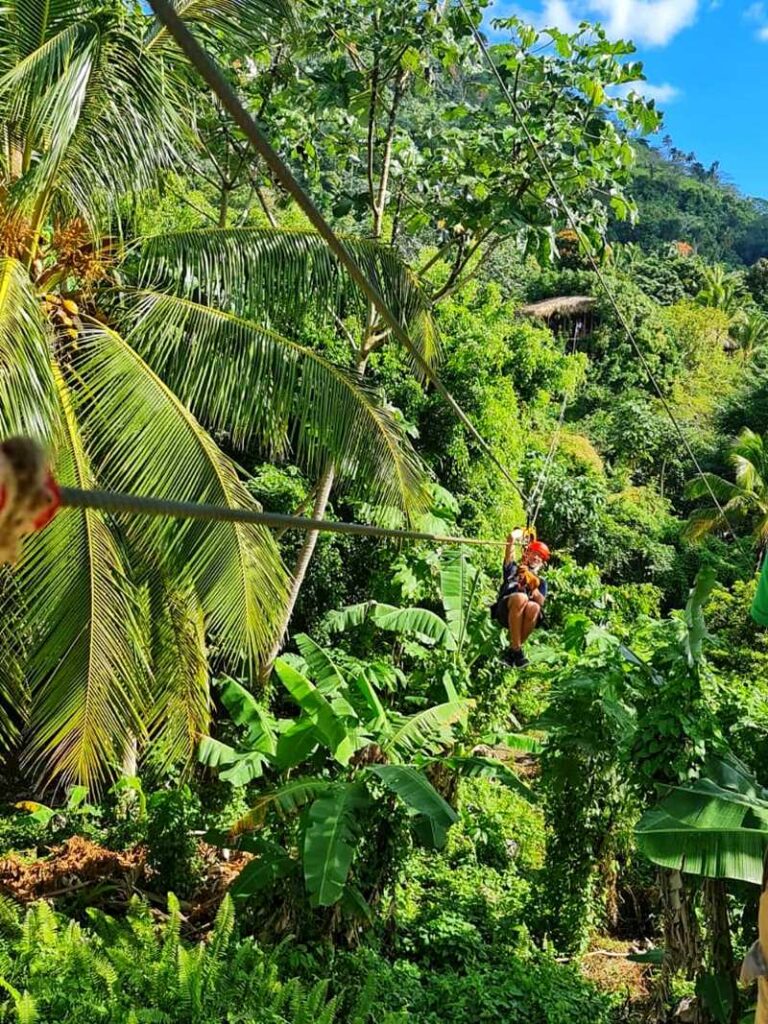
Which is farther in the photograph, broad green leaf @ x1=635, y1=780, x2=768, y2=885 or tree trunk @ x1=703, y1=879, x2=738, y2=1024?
tree trunk @ x1=703, y1=879, x2=738, y2=1024

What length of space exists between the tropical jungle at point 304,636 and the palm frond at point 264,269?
0.07 ft

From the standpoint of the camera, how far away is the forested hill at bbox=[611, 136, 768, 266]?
53.9 metres

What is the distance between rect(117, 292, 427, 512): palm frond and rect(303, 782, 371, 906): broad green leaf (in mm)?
1875

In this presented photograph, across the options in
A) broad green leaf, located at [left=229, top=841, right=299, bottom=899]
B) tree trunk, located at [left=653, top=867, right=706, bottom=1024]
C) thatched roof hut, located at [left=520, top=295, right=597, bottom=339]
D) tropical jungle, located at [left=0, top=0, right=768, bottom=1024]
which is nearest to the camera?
tropical jungle, located at [left=0, top=0, right=768, bottom=1024]

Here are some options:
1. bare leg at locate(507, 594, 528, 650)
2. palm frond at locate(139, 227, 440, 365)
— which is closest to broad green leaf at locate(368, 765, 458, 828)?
bare leg at locate(507, 594, 528, 650)

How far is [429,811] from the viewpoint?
17.8 ft

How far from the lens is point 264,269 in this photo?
5.31m

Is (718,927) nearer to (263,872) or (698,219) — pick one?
(263,872)

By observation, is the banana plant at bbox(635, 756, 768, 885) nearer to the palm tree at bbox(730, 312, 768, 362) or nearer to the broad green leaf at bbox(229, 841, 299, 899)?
the broad green leaf at bbox(229, 841, 299, 899)

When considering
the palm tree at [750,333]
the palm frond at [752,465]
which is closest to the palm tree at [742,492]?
the palm frond at [752,465]

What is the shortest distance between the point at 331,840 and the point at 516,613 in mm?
1789

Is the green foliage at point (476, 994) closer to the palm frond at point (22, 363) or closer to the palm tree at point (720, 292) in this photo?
the palm frond at point (22, 363)

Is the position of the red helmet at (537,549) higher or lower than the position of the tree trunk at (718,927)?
higher

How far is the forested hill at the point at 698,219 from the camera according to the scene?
177 feet
